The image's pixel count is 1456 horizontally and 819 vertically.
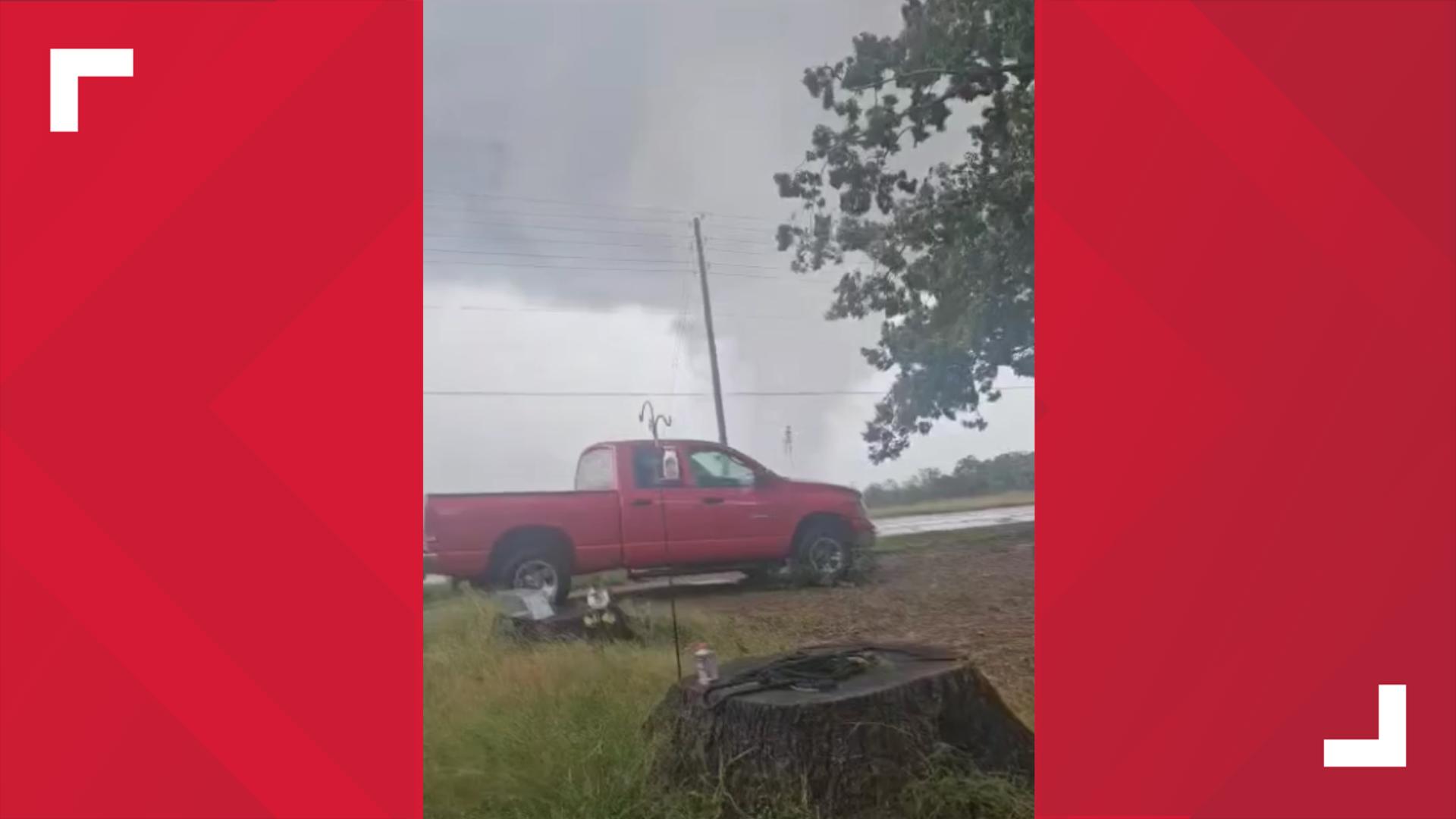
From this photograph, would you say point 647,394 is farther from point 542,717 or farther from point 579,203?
point 542,717

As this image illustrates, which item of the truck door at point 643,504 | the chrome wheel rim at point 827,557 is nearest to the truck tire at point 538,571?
the truck door at point 643,504

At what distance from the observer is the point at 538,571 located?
208 cm

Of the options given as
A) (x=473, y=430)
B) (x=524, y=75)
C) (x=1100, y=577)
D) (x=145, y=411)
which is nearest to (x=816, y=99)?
(x=524, y=75)

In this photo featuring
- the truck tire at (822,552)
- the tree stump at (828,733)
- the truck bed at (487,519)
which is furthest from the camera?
the truck tire at (822,552)

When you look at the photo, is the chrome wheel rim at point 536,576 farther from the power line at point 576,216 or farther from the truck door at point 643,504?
the power line at point 576,216

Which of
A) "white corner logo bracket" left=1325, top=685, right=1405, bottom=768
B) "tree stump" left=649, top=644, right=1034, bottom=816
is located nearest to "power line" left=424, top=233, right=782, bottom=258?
"tree stump" left=649, top=644, right=1034, bottom=816

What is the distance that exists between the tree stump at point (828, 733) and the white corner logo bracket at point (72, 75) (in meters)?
1.74

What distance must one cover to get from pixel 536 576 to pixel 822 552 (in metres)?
0.61

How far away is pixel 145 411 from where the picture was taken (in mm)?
2055

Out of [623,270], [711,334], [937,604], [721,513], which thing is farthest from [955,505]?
[623,270]

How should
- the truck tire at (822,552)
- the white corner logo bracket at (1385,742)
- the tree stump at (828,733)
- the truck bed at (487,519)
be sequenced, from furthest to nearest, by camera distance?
the white corner logo bracket at (1385,742)
the truck tire at (822,552)
the truck bed at (487,519)
the tree stump at (828,733)

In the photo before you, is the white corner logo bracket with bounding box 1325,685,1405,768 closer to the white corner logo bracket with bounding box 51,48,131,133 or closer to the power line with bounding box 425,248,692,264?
the power line with bounding box 425,248,692,264

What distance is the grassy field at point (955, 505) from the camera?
2.20 metres

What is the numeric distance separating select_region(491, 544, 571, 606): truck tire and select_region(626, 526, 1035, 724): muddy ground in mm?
251
